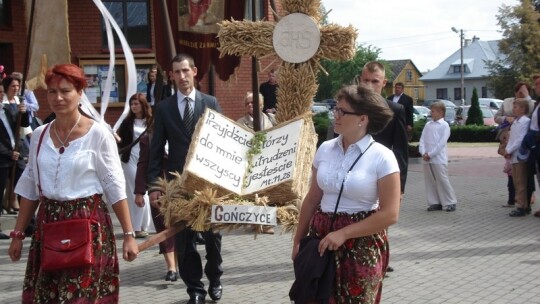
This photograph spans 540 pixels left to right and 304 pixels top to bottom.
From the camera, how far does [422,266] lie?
28.1 feet

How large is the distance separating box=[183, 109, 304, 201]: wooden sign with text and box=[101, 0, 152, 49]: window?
35.0 feet

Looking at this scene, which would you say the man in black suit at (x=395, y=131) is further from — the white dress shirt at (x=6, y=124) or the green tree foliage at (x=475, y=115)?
the green tree foliage at (x=475, y=115)

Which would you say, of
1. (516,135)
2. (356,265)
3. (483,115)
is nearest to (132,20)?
(516,135)

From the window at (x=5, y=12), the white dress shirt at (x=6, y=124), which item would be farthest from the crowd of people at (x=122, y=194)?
the window at (x=5, y=12)

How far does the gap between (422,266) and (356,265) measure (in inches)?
178

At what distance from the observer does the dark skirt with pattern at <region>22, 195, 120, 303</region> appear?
4570 millimetres

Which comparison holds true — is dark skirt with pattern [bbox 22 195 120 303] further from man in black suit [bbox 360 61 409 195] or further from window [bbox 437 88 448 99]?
window [bbox 437 88 448 99]

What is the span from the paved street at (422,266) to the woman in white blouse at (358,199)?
291 centimetres

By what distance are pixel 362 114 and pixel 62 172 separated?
1749 mm

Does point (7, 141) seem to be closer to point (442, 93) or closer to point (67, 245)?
point (67, 245)

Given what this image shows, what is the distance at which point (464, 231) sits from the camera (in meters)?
10.8

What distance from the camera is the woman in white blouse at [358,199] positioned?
13.8 ft

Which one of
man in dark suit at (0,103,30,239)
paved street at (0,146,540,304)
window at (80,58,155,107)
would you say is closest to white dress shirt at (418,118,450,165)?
paved street at (0,146,540,304)

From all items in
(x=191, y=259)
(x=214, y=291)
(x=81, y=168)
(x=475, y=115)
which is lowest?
(x=214, y=291)
